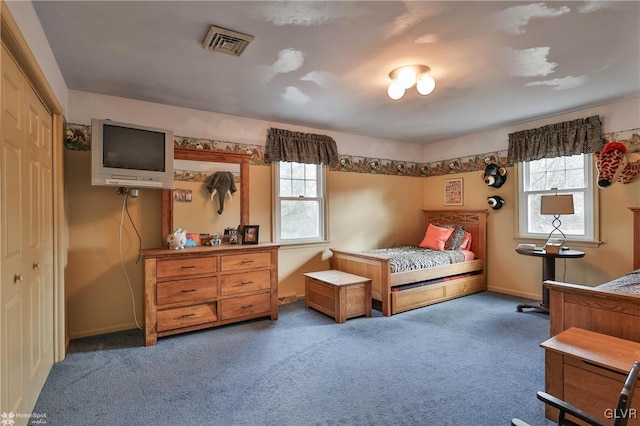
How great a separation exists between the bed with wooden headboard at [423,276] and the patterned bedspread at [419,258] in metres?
0.06

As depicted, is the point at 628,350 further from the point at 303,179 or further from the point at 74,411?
the point at 303,179

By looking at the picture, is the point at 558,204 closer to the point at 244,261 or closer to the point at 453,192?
the point at 453,192

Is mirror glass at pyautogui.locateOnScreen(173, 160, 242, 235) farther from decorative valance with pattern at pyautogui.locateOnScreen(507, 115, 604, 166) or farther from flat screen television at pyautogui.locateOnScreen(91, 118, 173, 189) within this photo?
decorative valance with pattern at pyautogui.locateOnScreen(507, 115, 604, 166)

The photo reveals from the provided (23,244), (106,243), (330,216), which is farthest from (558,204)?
(106,243)

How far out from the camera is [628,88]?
3305mm

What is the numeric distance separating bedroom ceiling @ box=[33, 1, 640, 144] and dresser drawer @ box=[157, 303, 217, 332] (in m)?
2.14

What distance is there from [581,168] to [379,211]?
104 inches

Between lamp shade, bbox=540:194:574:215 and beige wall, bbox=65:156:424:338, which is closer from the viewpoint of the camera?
beige wall, bbox=65:156:424:338

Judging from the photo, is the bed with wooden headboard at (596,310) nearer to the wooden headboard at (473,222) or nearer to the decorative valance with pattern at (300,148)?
the wooden headboard at (473,222)

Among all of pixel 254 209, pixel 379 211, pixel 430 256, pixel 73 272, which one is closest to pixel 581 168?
pixel 430 256

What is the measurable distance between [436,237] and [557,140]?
200 centimetres

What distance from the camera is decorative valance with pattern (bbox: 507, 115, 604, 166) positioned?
381cm

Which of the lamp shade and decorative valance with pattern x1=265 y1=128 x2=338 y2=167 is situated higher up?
decorative valance with pattern x1=265 y1=128 x2=338 y2=167

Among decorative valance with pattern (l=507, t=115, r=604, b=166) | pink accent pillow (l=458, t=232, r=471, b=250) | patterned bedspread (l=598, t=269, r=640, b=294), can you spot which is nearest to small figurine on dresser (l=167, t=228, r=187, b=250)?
patterned bedspread (l=598, t=269, r=640, b=294)
